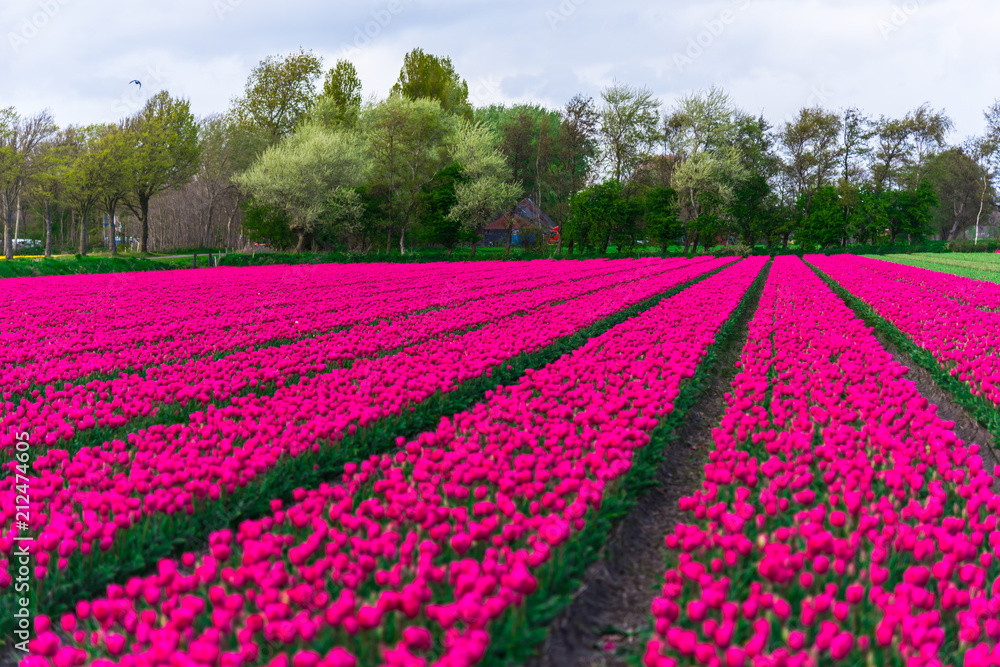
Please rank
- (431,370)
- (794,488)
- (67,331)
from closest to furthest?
(794,488)
(431,370)
(67,331)

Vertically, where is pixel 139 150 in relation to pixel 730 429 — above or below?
above

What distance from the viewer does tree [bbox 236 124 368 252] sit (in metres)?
45.1

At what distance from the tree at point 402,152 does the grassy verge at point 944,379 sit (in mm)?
39674

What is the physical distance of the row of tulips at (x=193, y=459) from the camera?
12.0ft

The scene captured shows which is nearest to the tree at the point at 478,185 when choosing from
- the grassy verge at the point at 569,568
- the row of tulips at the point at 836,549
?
the grassy verge at the point at 569,568

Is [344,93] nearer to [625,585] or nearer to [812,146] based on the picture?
[812,146]

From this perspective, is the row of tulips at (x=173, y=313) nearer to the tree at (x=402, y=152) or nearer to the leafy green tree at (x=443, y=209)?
the leafy green tree at (x=443, y=209)

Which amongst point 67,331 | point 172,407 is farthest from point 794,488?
point 67,331

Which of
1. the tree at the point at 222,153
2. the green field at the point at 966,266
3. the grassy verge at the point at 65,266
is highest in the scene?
the tree at the point at 222,153

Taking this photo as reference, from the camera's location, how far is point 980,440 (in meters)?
6.75

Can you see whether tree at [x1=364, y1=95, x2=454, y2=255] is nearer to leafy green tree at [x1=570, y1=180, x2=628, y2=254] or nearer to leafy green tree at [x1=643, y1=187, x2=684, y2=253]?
leafy green tree at [x1=570, y1=180, x2=628, y2=254]

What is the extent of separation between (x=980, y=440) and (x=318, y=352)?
8502mm

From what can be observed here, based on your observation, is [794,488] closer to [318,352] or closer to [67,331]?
[318,352]

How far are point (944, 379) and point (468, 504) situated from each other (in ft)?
24.2
